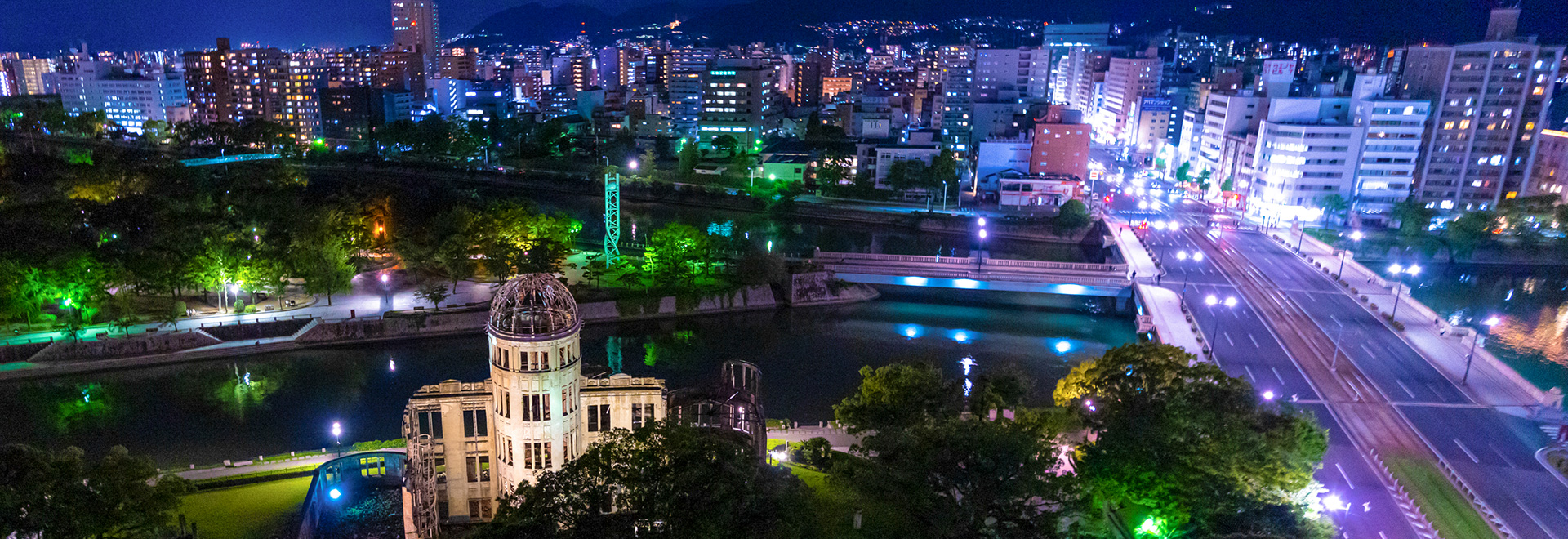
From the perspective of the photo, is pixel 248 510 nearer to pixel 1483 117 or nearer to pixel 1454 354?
pixel 1454 354

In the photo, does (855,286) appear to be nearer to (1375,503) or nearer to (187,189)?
(1375,503)

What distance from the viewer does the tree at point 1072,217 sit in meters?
47.9

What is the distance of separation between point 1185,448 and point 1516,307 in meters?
34.6

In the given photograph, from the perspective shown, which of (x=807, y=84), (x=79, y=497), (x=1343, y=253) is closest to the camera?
(x=79, y=497)

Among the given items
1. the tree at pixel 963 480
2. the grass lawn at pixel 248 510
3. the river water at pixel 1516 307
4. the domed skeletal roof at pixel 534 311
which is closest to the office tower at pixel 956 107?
the river water at pixel 1516 307

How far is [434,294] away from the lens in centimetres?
3014

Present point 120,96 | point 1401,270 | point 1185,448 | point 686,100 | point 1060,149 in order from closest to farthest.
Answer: point 1185,448
point 1401,270
point 1060,149
point 686,100
point 120,96

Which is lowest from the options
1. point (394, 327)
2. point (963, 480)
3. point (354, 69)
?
point (394, 327)

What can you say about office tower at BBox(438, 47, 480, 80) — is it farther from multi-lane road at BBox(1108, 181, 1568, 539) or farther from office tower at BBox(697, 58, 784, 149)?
multi-lane road at BBox(1108, 181, 1568, 539)

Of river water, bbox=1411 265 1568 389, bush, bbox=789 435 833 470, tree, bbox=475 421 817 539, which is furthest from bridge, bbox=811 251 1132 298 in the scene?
tree, bbox=475 421 817 539

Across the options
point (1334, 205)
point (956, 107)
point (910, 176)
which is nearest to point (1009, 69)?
point (956, 107)

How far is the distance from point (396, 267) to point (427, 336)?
7786 millimetres

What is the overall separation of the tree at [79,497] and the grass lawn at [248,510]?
2.18 m

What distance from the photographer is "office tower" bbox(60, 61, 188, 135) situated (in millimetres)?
83312
